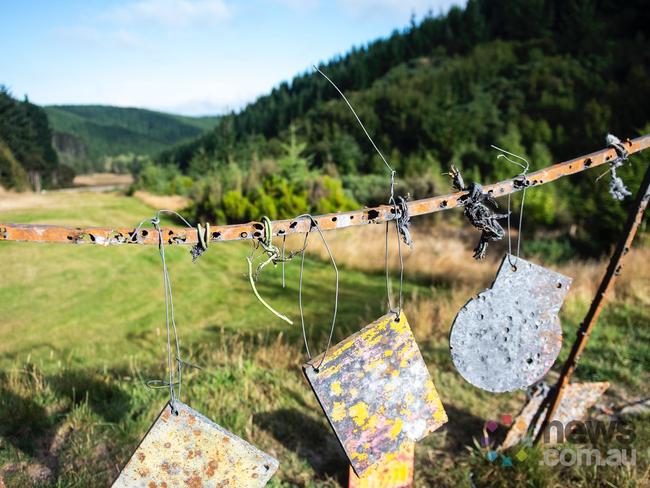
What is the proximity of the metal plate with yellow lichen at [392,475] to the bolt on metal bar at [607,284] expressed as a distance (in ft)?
2.64

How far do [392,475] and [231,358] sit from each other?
260 centimetres

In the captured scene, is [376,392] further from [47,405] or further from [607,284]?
[47,405]

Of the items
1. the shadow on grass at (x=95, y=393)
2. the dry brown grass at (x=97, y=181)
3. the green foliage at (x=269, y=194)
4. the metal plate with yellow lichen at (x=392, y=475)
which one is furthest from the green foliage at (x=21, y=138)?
the dry brown grass at (x=97, y=181)

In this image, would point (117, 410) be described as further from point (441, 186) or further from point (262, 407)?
point (441, 186)

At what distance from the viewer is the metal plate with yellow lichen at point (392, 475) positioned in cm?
222

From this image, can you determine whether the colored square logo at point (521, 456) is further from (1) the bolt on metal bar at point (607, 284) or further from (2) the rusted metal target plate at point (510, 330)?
(2) the rusted metal target plate at point (510, 330)

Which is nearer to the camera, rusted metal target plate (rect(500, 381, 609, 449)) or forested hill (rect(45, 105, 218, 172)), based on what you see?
rusted metal target plate (rect(500, 381, 609, 449))

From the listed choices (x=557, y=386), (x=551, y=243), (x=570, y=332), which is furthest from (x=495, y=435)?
(x=551, y=243)

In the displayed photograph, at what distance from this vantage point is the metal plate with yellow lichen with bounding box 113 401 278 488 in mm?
1306

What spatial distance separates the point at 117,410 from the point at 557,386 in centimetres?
283

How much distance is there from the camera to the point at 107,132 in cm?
8931

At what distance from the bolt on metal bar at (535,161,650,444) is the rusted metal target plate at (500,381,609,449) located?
0.20 meters

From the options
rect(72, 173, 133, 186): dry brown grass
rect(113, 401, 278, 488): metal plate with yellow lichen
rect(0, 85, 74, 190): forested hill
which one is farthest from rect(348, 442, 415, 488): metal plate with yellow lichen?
rect(72, 173, 133, 186): dry brown grass

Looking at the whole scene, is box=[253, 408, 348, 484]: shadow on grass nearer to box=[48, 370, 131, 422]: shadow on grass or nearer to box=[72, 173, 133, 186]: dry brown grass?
box=[48, 370, 131, 422]: shadow on grass
